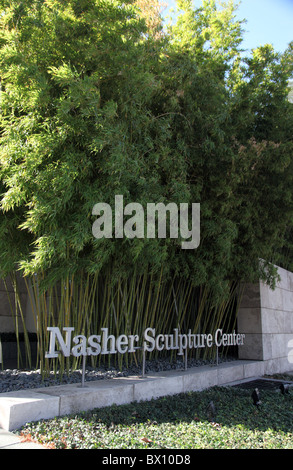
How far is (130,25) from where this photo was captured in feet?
10.2

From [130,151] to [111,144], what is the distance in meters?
0.31

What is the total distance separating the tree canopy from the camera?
2811 mm

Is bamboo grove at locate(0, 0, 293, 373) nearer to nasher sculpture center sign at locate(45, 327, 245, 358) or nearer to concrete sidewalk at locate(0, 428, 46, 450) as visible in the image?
nasher sculpture center sign at locate(45, 327, 245, 358)

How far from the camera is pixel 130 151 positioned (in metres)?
3.17

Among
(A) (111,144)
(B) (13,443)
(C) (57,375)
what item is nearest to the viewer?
(B) (13,443)

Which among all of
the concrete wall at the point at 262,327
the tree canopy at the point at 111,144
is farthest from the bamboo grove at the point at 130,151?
the concrete wall at the point at 262,327

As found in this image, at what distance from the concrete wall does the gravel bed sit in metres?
1.72

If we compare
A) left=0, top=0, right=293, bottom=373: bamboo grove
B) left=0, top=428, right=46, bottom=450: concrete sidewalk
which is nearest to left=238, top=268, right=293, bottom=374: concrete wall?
left=0, top=0, right=293, bottom=373: bamboo grove

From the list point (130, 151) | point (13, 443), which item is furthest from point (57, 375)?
point (130, 151)

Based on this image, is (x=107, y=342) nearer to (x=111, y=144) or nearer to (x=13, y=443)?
(x=13, y=443)

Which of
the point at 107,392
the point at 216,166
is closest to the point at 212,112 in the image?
the point at 216,166

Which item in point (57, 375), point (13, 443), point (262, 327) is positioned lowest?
point (13, 443)

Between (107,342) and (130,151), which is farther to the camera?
(107,342)

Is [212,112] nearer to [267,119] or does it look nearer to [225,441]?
[267,119]
